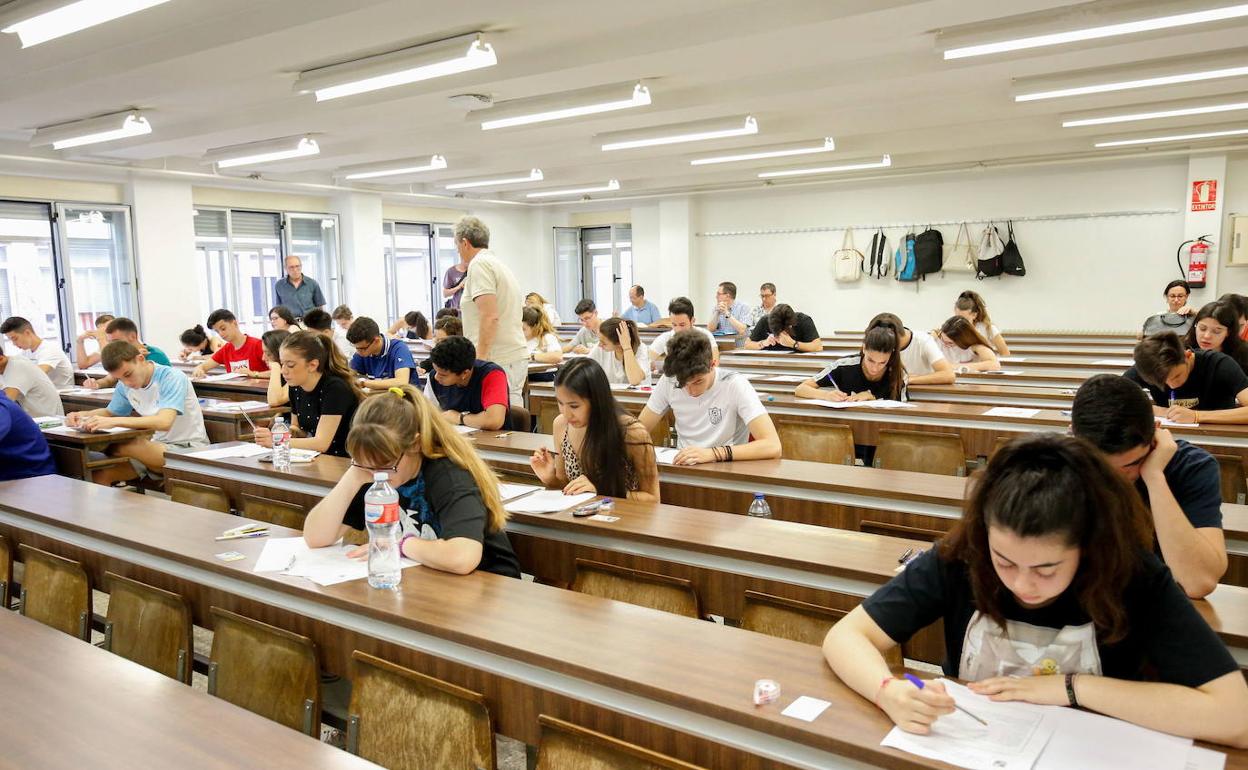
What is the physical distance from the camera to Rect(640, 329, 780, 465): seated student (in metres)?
3.52

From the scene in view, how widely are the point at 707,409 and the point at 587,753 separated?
8.05 feet

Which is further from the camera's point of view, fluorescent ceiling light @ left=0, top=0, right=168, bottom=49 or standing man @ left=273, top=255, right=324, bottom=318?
standing man @ left=273, top=255, right=324, bottom=318

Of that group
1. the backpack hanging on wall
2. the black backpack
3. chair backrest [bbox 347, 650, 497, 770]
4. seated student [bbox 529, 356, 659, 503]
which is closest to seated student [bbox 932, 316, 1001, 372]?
seated student [bbox 529, 356, 659, 503]

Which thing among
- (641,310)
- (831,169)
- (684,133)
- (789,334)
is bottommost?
(789,334)

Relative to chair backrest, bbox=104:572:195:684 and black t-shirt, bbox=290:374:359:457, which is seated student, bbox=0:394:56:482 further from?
chair backrest, bbox=104:572:195:684

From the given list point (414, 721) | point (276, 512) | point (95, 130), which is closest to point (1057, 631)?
point (414, 721)

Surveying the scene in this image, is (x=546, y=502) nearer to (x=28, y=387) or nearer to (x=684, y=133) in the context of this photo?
(x=28, y=387)

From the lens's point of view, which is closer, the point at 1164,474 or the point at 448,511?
the point at 1164,474

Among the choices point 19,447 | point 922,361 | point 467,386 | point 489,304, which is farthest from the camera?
point 922,361

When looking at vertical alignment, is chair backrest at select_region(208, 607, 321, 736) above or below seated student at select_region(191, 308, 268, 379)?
below

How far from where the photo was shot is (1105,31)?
4707mm

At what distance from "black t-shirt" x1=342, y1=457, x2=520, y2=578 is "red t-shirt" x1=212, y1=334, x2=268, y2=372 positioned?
18.7 ft

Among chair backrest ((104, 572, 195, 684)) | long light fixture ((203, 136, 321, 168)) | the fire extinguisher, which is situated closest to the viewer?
chair backrest ((104, 572, 195, 684))

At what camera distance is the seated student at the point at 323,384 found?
3916 mm
